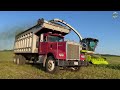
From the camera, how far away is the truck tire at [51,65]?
1291 cm

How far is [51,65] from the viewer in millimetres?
13242

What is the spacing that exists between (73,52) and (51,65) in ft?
5.33

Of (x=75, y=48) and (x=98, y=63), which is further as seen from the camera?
(x=98, y=63)

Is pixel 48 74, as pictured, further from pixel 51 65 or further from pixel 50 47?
pixel 50 47

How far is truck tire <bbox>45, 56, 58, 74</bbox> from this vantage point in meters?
12.9

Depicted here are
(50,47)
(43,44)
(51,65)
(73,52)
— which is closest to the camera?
(51,65)

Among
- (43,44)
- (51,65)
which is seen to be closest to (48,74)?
(51,65)

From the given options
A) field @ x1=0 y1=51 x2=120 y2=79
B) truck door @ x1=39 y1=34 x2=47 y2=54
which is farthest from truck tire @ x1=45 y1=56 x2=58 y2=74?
truck door @ x1=39 y1=34 x2=47 y2=54
